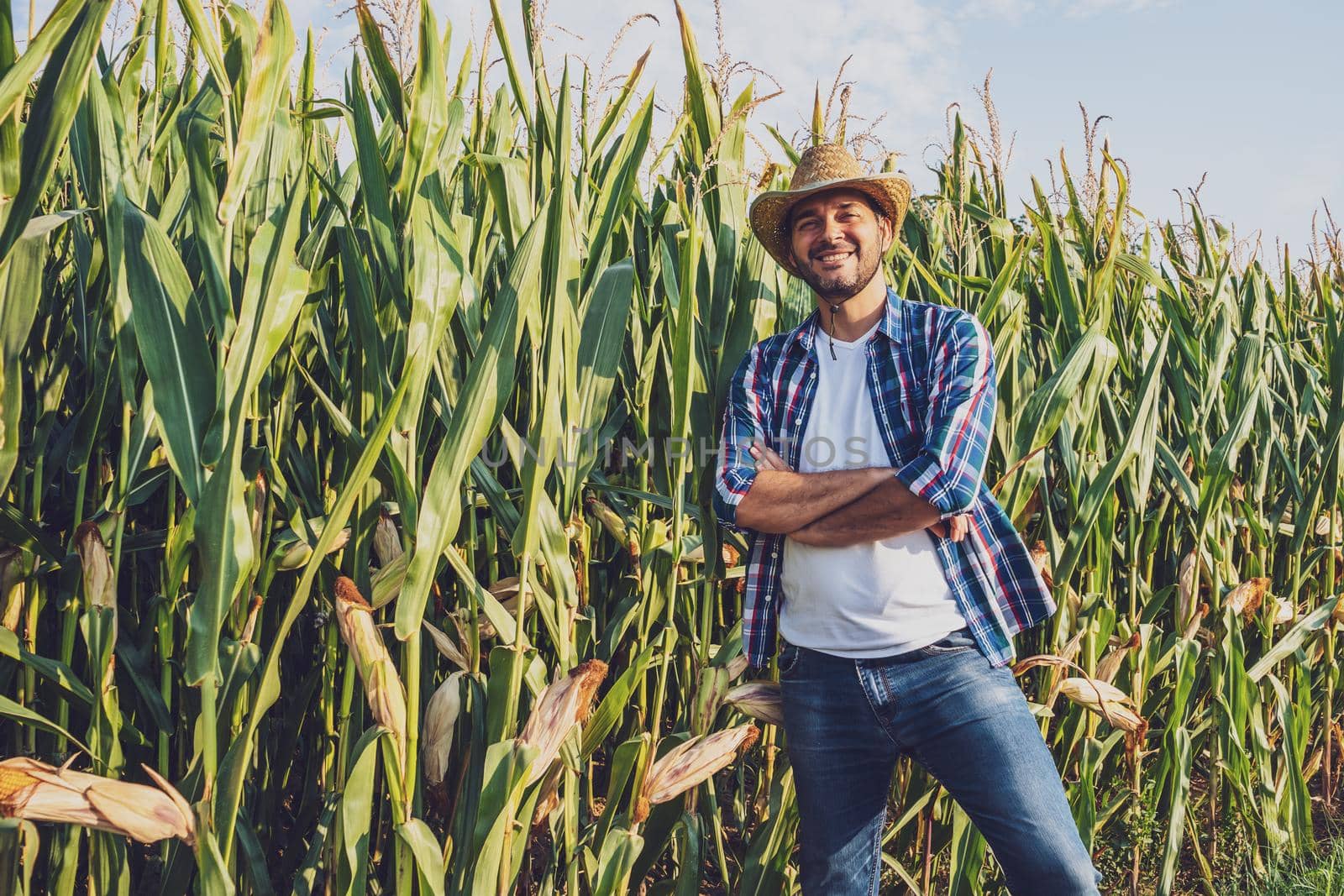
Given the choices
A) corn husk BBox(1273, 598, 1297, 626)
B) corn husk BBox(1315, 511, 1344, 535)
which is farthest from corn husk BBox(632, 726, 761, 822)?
corn husk BBox(1315, 511, 1344, 535)

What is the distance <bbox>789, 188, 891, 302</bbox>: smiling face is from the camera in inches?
67.1

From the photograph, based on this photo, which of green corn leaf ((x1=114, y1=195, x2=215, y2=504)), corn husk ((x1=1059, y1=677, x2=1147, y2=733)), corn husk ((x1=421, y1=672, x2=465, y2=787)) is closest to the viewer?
green corn leaf ((x1=114, y1=195, x2=215, y2=504))

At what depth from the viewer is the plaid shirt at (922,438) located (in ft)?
5.19

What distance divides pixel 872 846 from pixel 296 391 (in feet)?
4.69

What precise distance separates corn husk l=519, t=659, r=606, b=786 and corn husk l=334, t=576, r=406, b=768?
0.65 ft

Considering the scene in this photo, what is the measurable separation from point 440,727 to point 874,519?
822 mm

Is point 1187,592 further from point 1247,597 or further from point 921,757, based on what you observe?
point 921,757

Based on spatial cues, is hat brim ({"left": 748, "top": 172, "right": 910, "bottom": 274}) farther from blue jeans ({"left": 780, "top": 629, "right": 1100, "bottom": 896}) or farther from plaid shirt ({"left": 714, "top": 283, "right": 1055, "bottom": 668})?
blue jeans ({"left": 780, "top": 629, "right": 1100, "bottom": 896})

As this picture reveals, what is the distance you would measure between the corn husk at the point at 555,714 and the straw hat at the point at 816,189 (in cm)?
94

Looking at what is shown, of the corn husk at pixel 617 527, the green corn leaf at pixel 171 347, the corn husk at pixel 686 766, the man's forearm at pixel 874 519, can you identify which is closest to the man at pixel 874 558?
the man's forearm at pixel 874 519

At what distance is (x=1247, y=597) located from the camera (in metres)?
2.40

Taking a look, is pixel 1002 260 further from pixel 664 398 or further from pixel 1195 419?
pixel 664 398

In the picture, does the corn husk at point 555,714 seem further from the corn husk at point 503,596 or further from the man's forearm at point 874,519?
the man's forearm at point 874,519

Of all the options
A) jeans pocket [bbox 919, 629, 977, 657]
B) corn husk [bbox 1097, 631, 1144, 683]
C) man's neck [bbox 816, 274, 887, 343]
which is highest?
man's neck [bbox 816, 274, 887, 343]
